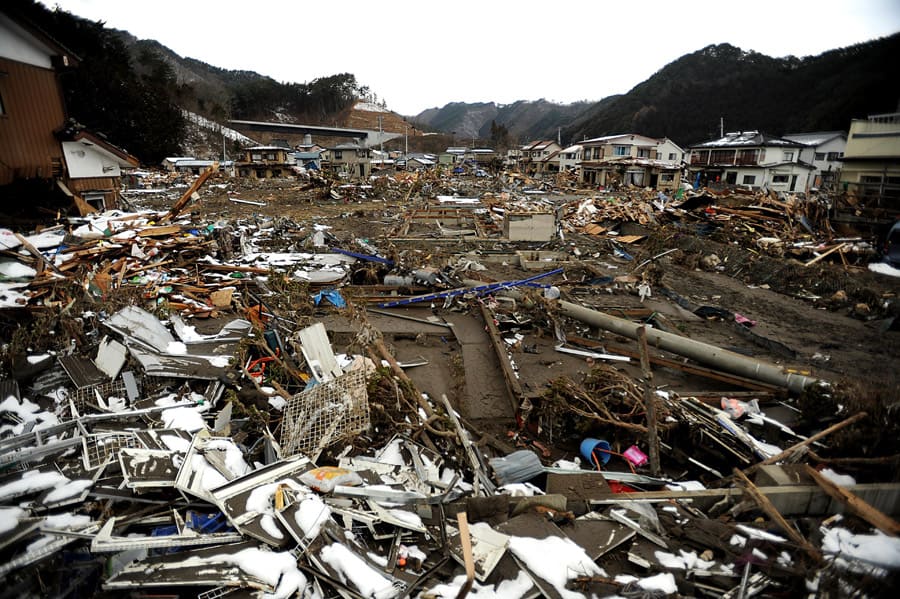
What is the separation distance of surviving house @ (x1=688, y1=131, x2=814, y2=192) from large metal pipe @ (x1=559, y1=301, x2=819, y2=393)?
29.6m

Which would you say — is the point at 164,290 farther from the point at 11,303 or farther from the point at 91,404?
the point at 91,404

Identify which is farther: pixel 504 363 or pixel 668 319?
pixel 668 319

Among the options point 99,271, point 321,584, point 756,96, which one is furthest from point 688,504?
point 756,96

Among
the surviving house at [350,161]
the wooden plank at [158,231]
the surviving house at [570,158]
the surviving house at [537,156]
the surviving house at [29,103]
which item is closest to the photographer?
the wooden plank at [158,231]

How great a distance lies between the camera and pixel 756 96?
2093 inches

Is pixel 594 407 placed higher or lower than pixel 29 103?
lower

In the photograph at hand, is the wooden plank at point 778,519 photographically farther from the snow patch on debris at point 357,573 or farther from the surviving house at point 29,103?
the surviving house at point 29,103

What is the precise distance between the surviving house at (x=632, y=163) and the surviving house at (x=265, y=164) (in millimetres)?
33977

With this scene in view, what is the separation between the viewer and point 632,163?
3700 centimetres

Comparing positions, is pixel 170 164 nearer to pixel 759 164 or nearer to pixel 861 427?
pixel 861 427

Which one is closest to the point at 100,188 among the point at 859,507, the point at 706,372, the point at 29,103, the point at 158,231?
the point at 29,103

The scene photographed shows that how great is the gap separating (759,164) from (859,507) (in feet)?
119

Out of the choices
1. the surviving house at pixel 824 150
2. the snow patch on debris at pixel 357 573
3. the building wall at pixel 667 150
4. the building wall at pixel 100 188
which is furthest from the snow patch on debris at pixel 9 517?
the building wall at pixel 667 150

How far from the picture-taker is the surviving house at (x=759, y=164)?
97.0 feet
